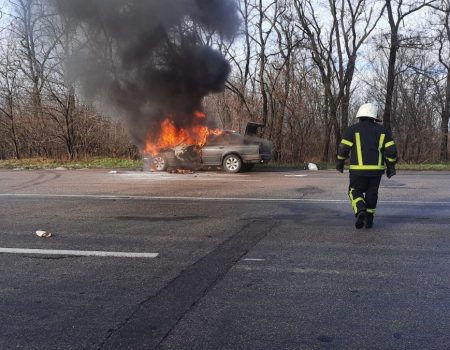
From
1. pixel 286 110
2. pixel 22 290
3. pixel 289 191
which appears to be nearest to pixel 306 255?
pixel 22 290

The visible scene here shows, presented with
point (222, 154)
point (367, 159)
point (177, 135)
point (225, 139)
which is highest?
point (177, 135)

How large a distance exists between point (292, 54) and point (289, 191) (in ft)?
46.4

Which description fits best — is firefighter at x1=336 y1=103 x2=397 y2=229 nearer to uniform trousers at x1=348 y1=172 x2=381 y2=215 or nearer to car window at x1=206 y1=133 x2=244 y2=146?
uniform trousers at x1=348 y1=172 x2=381 y2=215

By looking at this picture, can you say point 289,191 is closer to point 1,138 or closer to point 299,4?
point 299,4

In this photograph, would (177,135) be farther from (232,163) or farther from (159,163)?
(232,163)

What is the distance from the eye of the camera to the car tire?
607 inches

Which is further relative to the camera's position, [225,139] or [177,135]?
[177,135]

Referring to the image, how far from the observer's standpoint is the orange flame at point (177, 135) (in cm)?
1535

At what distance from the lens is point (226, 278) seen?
3.96m

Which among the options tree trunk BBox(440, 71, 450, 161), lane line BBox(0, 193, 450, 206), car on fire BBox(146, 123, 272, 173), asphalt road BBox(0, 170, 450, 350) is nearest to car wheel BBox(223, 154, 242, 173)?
car on fire BBox(146, 123, 272, 173)

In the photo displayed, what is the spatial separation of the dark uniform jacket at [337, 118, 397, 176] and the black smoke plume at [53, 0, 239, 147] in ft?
31.7

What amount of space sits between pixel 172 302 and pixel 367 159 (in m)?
3.56

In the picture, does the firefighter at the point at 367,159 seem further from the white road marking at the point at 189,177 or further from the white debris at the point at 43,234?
the white road marking at the point at 189,177

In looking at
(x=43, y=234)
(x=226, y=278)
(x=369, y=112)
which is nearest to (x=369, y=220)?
(x=369, y=112)
